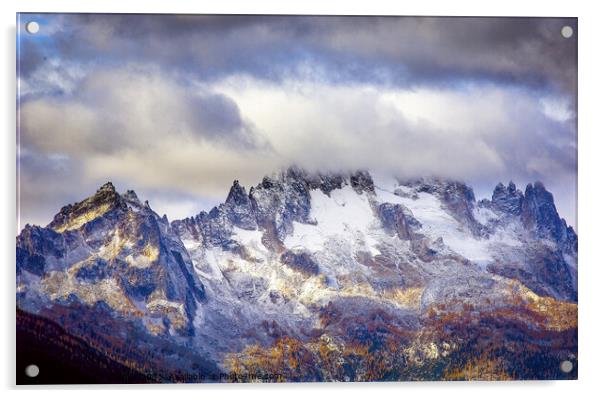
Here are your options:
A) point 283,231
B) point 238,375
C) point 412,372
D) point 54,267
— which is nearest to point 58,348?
point 54,267

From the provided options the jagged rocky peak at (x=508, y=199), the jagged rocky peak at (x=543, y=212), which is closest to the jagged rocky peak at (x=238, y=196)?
the jagged rocky peak at (x=508, y=199)

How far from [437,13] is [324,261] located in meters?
3.05

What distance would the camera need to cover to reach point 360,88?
34.2 feet

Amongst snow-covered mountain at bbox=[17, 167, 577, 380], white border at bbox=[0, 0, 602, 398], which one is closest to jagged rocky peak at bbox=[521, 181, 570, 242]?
snow-covered mountain at bbox=[17, 167, 577, 380]

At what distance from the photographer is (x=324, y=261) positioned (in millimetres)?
10398

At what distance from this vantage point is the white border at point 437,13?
9922mm

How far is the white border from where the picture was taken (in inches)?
391

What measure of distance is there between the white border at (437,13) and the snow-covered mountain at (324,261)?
245 millimetres

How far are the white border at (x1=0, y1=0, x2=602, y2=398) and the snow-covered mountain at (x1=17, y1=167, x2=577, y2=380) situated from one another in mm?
245

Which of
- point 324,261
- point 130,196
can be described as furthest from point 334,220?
point 130,196

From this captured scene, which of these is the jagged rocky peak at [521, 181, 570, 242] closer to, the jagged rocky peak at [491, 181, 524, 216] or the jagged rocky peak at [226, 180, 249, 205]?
the jagged rocky peak at [491, 181, 524, 216]

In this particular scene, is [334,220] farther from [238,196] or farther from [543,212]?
[543,212]
